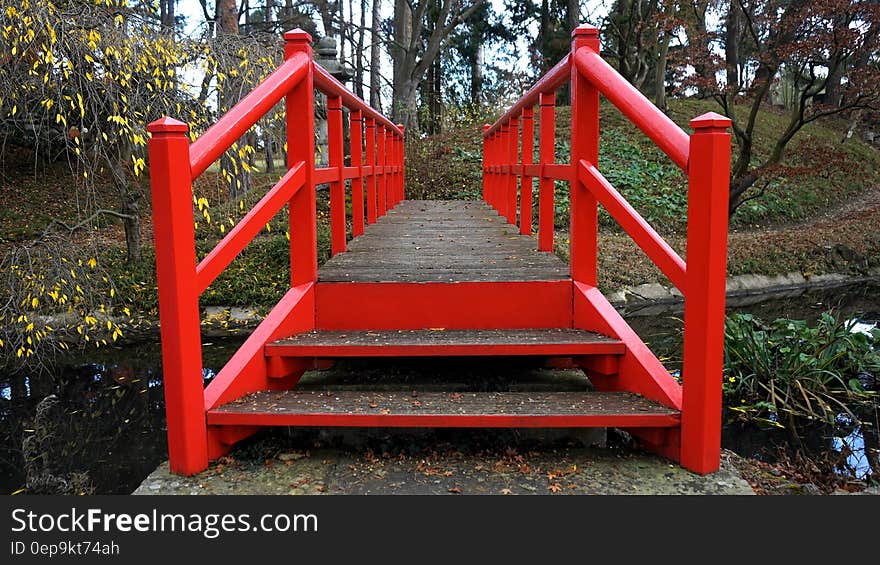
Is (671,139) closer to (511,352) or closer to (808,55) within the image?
(511,352)

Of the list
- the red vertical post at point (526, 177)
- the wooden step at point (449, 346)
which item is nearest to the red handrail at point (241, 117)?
the wooden step at point (449, 346)

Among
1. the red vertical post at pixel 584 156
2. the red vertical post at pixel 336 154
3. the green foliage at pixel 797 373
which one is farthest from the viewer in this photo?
the green foliage at pixel 797 373

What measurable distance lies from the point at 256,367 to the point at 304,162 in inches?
39.3

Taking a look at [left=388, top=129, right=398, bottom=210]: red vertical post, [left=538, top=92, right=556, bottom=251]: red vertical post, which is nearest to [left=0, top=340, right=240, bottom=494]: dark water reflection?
[left=538, top=92, right=556, bottom=251]: red vertical post

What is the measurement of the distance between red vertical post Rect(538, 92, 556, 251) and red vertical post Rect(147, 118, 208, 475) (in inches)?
87.4

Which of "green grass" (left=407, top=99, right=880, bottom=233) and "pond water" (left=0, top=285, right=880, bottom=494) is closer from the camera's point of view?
"pond water" (left=0, top=285, right=880, bottom=494)

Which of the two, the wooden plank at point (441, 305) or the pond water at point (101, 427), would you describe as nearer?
the wooden plank at point (441, 305)

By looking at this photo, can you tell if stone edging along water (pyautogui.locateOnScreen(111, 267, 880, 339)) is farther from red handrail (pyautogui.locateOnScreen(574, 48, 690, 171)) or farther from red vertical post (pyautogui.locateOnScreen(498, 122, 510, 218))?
red handrail (pyautogui.locateOnScreen(574, 48, 690, 171))

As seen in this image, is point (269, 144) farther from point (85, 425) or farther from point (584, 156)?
point (584, 156)

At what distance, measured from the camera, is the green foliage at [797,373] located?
14.2ft

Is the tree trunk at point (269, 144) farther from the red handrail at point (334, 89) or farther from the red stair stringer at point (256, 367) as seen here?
the red stair stringer at point (256, 367)

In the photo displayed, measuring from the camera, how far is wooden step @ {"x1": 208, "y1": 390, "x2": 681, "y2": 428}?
239 cm

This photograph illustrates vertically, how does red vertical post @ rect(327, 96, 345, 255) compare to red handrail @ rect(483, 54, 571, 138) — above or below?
below

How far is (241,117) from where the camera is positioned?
8.52ft
